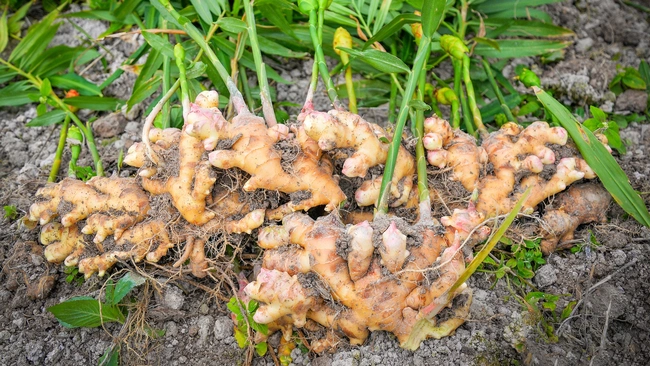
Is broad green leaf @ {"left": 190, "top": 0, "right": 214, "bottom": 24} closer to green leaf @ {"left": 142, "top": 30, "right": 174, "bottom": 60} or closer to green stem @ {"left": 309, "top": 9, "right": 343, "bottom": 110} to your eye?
green leaf @ {"left": 142, "top": 30, "right": 174, "bottom": 60}

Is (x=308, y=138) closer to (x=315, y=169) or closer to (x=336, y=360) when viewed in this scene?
(x=315, y=169)

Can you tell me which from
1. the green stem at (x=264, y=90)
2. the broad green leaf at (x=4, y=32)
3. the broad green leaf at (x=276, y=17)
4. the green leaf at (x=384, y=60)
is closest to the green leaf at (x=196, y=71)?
the green stem at (x=264, y=90)

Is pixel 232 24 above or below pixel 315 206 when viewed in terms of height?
above

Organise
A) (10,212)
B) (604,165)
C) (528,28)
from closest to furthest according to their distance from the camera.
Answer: (604,165), (10,212), (528,28)

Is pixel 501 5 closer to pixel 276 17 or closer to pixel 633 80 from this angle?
pixel 633 80

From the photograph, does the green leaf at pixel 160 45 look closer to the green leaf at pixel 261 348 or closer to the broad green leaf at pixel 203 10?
the broad green leaf at pixel 203 10

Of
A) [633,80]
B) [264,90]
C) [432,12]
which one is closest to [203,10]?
[264,90]
